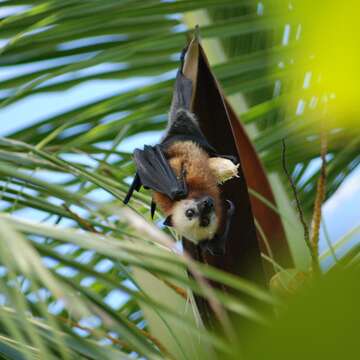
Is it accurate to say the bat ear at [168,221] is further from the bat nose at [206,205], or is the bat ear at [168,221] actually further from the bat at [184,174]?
the bat nose at [206,205]

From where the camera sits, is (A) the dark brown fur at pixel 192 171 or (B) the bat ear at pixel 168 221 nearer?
(B) the bat ear at pixel 168 221

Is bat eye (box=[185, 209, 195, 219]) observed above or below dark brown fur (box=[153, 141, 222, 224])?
below

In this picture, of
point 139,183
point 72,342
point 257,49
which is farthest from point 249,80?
point 72,342

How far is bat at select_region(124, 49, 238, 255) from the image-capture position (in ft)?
4.21

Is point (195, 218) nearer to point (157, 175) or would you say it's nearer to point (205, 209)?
point (205, 209)

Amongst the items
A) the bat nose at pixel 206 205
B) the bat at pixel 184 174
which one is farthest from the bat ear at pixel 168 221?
the bat nose at pixel 206 205

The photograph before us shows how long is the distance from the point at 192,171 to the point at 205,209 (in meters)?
0.14

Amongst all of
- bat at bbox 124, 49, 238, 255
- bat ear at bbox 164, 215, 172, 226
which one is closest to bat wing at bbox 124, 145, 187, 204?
bat at bbox 124, 49, 238, 255

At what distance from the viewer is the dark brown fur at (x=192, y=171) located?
4.70ft

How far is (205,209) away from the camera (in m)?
1.41

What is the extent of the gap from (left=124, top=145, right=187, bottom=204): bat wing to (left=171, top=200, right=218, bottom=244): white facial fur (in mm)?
35

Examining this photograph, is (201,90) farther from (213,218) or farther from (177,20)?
(177,20)

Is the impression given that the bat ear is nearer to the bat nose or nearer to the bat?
the bat

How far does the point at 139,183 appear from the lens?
1.47m
